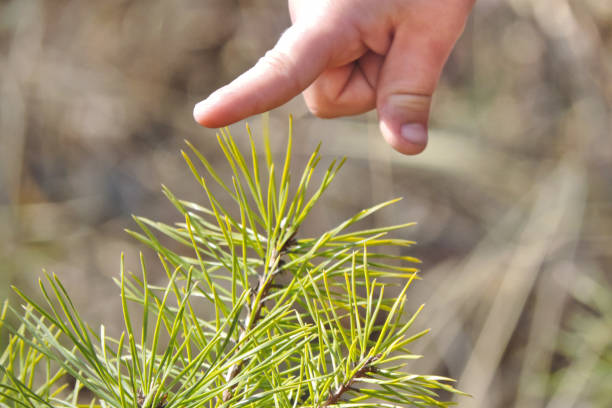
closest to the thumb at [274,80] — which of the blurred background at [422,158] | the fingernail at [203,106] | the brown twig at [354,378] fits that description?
the fingernail at [203,106]

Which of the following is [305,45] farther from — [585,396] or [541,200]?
[541,200]

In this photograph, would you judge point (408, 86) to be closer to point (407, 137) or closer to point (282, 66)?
point (407, 137)

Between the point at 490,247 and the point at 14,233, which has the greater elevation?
the point at 490,247

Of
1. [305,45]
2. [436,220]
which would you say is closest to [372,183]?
[436,220]

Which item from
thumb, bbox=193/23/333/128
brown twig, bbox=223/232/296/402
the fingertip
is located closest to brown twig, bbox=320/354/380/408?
brown twig, bbox=223/232/296/402

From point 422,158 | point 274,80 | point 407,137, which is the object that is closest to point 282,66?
point 274,80

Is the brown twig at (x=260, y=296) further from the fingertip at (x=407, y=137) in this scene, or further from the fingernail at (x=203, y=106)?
the fingertip at (x=407, y=137)
